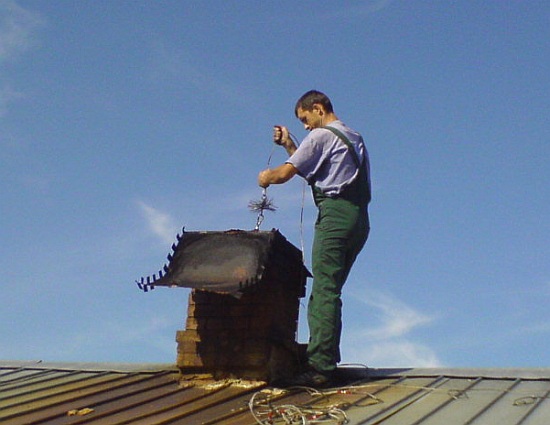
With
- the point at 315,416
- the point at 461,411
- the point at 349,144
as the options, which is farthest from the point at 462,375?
the point at 349,144

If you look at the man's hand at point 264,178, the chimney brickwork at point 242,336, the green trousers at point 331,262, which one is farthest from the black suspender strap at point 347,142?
the chimney brickwork at point 242,336

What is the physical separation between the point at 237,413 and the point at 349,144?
6.34 ft

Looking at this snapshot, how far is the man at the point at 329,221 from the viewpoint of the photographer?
499cm

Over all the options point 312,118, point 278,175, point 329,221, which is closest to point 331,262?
point 329,221

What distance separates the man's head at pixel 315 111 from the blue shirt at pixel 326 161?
273 millimetres

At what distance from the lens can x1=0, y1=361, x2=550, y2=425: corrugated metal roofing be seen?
4.06 m

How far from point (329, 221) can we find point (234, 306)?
94 centimetres

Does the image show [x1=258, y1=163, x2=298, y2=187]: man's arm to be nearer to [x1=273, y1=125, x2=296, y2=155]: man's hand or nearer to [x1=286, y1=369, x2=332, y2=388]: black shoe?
[x1=273, y1=125, x2=296, y2=155]: man's hand

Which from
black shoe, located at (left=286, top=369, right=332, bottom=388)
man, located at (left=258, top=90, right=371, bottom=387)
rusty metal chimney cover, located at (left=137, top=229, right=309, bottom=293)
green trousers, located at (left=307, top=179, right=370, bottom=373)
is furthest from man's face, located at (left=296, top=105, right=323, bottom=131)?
black shoe, located at (left=286, top=369, right=332, bottom=388)

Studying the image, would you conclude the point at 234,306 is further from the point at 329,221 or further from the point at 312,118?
the point at 312,118

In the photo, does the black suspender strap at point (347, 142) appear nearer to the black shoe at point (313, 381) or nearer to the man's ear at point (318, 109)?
the man's ear at point (318, 109)

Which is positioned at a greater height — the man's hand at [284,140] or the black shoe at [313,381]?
the man's hand at [284,140]

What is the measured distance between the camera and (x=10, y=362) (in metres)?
6.89

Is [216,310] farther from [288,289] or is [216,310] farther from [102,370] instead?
[102,370]
